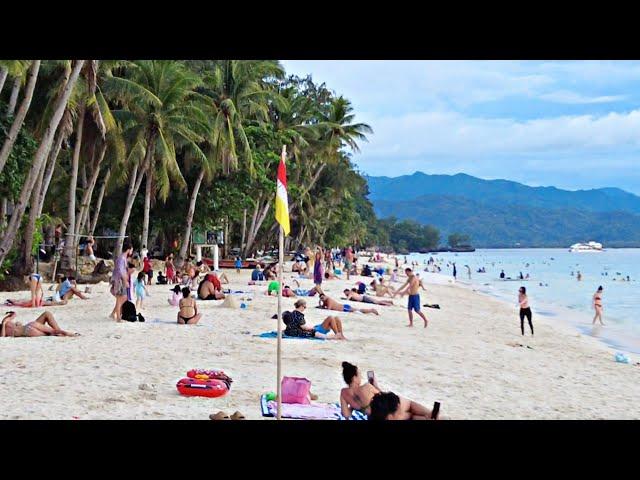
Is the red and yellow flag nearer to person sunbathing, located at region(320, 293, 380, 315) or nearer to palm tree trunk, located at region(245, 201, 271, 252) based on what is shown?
person sunbathing, located at region(320, 293, 380, 315)

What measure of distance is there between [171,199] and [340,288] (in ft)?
32.6

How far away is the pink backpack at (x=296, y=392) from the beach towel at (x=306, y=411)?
52 mm

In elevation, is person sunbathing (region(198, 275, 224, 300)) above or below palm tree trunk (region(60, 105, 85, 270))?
below

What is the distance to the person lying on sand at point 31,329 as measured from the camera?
371 inches

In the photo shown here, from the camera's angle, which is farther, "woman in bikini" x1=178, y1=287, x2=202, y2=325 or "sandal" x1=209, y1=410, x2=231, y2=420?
"woman in bikini" x1=178, y1=287, x2=202, y2=325

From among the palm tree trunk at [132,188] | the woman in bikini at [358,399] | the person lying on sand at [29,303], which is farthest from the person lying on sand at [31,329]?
the palm tree trunk at [132,188]

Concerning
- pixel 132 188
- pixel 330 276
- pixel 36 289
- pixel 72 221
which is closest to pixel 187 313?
pixel 36 289

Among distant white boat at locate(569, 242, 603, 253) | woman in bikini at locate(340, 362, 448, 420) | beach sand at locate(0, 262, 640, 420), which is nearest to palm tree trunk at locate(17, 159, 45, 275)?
beach sand at locate(0, 262, 640, 420)

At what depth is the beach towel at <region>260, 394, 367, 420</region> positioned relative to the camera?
19.8ft

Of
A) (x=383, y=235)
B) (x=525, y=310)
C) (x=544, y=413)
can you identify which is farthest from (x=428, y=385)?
(x=383, y=235)

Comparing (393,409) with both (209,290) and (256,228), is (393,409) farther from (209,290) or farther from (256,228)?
(256,228)

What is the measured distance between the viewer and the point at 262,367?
27.6ft

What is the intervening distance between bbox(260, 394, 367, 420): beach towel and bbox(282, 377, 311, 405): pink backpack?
52mm
